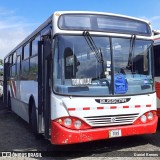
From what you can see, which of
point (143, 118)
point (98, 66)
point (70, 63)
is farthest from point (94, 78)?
point (143, 118)

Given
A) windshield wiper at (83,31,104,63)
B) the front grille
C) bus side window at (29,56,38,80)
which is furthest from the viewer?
bus side window at (29,56,38,80)

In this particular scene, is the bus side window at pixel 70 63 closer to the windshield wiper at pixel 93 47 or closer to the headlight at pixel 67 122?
the windshield wiper at pixel 93 47

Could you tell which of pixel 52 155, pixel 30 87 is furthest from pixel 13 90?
pixel 52 155

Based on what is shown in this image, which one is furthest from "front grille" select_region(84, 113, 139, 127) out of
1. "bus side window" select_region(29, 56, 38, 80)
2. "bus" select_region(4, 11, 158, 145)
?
"bus side window" select_region(29, 56, 38, 80)

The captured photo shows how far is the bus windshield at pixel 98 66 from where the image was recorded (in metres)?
6.62

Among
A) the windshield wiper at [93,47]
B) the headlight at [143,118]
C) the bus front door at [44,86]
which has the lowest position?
the headlight at [143,118]

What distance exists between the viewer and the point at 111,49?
6973 mm

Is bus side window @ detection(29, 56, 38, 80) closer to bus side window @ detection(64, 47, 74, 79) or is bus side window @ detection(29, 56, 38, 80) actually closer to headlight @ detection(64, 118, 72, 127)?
bus side window @ detection(64, 47, 74, 79)

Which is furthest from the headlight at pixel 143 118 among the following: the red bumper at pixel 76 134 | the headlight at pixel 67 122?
the headlight at pixel 67 122

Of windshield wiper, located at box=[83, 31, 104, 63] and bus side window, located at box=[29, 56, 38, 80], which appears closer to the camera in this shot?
windshield wiper, located at box=[83, 31, 104, 63]

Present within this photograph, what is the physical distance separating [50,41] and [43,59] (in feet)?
2.52

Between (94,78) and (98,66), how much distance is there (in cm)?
29

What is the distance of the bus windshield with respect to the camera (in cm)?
662

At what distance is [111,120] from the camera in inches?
269
